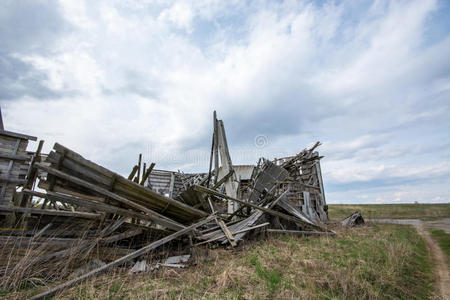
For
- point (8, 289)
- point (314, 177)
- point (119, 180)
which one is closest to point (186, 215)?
point (119, 180)

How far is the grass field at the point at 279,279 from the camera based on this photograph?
3170 millimetres

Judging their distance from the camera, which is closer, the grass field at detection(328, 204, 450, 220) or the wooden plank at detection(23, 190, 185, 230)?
the wooden plank at detection(23, 190, 185, 230)

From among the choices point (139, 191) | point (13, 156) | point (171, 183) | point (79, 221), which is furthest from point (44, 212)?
→ point (171, 183)

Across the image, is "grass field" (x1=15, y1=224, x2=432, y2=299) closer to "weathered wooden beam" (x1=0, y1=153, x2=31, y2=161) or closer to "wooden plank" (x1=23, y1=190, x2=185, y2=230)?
"wooden plank" (x1=23, y1=190, x2=185, y2=230)

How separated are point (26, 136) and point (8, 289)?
4.02m

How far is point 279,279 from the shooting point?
12.0 ft

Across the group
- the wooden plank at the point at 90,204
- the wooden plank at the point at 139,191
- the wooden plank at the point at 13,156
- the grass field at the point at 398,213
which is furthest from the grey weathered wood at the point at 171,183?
the wooden plank at the point at 90,204

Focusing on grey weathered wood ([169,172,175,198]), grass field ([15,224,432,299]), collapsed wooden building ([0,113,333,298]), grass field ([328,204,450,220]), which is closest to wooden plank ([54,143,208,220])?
collapsed wooden building ([0,113,333,298])

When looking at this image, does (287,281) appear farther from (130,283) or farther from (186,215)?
(186,215)

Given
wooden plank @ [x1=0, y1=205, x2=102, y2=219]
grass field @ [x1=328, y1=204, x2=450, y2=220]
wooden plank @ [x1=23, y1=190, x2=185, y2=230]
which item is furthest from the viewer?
grass field @ [x1=328, y1=204, x2=450, y2=220]

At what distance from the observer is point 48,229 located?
5.02 meters

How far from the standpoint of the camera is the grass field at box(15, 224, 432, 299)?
3170 millimetres

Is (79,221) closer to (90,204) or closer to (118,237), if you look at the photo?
(118,237)

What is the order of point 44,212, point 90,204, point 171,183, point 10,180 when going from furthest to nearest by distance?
point 171,183 → point 10,180 → point 44,212 → point 90,204
